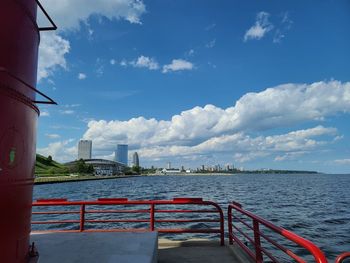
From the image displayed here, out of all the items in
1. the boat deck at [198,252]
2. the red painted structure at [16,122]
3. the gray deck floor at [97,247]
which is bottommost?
the boat deck at [198,252]

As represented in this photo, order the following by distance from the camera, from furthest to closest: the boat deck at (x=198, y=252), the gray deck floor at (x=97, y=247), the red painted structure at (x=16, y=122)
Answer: the boat deck at (x=198, y=252), the gray deck floor at (x=97, y=247), the red painted structure at (x=16, y=122)

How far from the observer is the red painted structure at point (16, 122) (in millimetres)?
4367

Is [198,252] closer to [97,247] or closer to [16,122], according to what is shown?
[97,247]

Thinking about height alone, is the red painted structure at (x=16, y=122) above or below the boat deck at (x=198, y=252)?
above

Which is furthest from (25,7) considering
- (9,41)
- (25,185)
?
(25,185)

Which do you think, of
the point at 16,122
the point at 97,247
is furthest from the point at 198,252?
the point at 16,122

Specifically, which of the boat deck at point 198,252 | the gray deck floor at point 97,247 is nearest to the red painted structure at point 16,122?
the gray deck floor at point 97,247

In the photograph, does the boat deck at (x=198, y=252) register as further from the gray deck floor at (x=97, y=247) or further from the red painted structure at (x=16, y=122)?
the red painted structure at (x=16, y=122)

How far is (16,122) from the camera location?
4594 mm

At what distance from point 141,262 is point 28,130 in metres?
3.19

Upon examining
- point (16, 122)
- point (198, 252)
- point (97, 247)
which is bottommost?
point (198, 252)

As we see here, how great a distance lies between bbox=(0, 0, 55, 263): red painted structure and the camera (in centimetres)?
437

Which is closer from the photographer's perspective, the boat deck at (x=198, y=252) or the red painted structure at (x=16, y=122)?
the red painted structure at (x=16, y=122)

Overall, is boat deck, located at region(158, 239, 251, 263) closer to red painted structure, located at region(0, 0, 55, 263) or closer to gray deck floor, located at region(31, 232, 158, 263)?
gray deck floor, located at region(31, 232, 158, 263)
